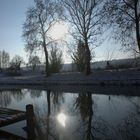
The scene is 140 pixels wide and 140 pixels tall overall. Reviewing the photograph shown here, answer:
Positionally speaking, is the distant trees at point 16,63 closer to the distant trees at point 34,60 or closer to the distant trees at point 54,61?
the distant trees at point 34,60

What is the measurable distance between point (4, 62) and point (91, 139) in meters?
107

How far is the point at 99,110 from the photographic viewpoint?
518 inches

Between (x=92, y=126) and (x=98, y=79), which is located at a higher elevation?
(x=98, y=79)

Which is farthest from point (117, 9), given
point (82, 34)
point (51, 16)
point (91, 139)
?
point (91, 139)

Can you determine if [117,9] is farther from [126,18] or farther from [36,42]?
[36,42]

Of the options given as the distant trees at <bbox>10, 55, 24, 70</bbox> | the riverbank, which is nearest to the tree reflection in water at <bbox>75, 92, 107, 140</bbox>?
the riverbank

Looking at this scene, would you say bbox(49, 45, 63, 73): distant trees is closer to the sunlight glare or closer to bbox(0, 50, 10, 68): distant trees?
the sunlight glare

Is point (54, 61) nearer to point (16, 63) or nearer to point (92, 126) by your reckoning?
point (16, 63)

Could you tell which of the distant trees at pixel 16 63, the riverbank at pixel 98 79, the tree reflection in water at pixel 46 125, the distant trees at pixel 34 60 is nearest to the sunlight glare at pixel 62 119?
the tree reflection in water at pixel 46 125

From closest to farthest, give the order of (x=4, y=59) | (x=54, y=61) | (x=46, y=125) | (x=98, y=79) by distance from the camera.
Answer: (x=46, y=125) < (x=98, y=79) < (x=54, y=61) < (x=4, y=59)

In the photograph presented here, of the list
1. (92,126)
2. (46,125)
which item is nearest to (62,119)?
(46,125)

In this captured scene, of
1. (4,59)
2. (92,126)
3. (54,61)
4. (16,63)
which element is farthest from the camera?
(4,59)

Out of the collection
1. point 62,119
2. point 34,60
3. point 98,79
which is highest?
point 34,60

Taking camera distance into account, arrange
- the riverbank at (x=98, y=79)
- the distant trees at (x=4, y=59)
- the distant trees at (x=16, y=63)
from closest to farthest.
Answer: the riverbank at (x=98, y=79) < the distant trees at (x=16, y=63) < the distant trees at (x=4, y=59)
